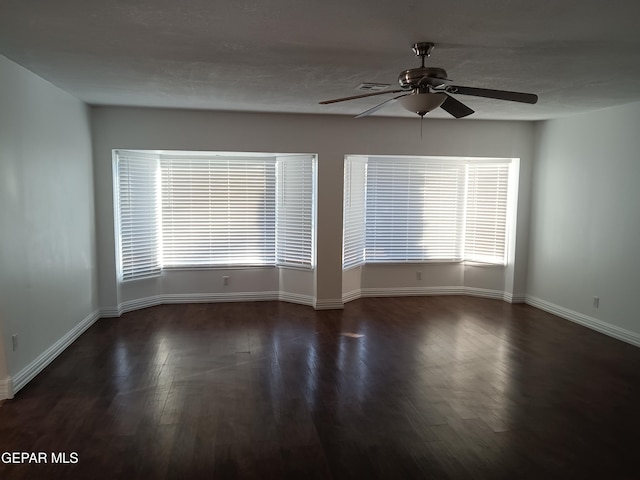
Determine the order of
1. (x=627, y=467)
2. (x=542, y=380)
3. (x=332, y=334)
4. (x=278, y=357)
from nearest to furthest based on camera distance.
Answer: (x=627, y=467)
(x=542, y=380)
(x=278, y=357)
(x=332, y=334)

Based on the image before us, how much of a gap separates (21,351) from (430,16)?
393 centimetres

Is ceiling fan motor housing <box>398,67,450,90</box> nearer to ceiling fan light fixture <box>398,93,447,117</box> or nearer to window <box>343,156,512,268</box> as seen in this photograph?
ceiling fan light fixture <box>398,93,447,117</box>

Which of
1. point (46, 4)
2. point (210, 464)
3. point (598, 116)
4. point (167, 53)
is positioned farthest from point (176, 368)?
point (598, 116)

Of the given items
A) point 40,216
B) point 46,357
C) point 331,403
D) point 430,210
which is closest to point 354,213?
point 430,210

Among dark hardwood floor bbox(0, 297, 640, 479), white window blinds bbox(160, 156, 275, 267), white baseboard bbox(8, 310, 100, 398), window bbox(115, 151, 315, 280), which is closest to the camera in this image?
dark hardwood floor bbox(0, 297, 640, 479)

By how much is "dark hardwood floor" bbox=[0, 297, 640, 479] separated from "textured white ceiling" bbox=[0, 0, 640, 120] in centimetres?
260

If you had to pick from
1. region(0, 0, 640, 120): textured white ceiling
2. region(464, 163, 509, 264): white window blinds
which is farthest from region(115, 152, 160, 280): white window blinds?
region(464, 163, 509, 264): white window blinds

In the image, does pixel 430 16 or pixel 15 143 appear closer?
pixel 430 16

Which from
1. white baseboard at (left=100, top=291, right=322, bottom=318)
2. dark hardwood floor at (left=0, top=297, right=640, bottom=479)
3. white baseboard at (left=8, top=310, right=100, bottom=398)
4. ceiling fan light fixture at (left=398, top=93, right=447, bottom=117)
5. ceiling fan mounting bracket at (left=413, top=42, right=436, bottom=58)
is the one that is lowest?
dark hardwood floor at (left=0, top=297, right=640, bottom=479)

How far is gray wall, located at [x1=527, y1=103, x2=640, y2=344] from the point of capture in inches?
193

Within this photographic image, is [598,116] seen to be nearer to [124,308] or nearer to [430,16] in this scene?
[430,16]

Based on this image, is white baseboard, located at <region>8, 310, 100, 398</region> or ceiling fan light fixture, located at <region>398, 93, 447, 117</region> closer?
ceiling fan light fixture, located at <region>398, 93, 447, 117</region>

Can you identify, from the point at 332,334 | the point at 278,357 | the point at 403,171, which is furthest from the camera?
the point at 403,171

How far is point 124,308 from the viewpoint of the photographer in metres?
5.82
